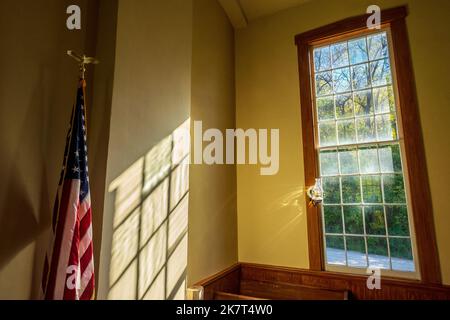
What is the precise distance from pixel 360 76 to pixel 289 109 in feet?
2.56

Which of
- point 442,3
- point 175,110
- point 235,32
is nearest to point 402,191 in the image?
point 442,3

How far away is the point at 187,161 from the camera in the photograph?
6.40 ft

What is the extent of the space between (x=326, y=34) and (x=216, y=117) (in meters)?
1.53

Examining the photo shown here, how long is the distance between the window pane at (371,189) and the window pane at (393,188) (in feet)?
0.16

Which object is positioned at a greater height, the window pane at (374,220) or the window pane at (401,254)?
the window pane at (374,220)

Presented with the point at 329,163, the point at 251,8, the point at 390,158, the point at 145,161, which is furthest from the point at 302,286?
the point at 251,8

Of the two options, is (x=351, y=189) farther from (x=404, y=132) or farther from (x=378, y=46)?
(x=378, y=46)

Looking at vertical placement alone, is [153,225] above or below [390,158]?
below

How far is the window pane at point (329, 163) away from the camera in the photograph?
2621 mm

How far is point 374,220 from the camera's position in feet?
7.84

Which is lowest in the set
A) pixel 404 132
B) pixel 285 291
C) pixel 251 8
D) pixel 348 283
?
pixel 285 291

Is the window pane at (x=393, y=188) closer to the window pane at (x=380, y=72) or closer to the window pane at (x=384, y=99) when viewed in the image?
the window pane at (x=384, y=99)

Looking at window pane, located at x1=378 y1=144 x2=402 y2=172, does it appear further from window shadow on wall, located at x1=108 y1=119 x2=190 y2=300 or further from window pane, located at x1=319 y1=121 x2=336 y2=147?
window shadow on wall, located at x1=108 y1=119 x2=190 y2=300

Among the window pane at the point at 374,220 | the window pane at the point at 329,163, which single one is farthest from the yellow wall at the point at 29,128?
the window pane at the point at 374,220
